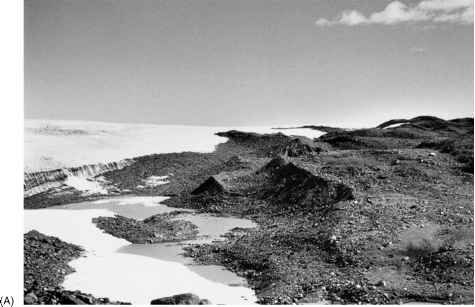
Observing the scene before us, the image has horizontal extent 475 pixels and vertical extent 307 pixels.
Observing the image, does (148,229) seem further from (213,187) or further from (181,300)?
(181,300)

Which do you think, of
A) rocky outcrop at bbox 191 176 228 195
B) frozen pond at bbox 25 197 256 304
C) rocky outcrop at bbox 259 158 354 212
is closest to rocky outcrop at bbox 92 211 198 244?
frozen pond at bbox 25 197 256 304

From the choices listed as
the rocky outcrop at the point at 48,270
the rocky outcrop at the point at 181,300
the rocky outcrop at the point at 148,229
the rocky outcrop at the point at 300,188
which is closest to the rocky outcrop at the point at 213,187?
the rocky outcrop at the point at 300,188

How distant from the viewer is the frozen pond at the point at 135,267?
914 centimetres

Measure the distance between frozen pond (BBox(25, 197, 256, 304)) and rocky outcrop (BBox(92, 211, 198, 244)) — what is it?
9.2 inches

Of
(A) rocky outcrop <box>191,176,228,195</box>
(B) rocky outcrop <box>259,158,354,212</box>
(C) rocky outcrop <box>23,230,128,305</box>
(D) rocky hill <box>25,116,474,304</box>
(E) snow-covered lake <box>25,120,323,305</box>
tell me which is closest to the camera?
(C) rocky outcrop <box>23,230,128,305</box>

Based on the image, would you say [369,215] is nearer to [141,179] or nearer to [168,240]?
[168,240]

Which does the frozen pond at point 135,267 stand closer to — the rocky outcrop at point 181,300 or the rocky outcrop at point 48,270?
the rocky outcrop at point 48,270

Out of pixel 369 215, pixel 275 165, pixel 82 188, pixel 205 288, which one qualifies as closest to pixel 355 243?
pixel 369 215

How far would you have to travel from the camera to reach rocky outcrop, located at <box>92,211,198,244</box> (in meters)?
13.1

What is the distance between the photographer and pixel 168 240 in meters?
13.2

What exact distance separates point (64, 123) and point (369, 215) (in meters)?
25.2

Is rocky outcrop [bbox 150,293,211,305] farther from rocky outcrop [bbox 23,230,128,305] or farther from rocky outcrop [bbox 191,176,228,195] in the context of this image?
rocky outcrop [bbox 191,176,228,195]

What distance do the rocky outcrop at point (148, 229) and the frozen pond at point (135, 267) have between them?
0.76 feet

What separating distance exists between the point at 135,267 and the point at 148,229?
309 cm
